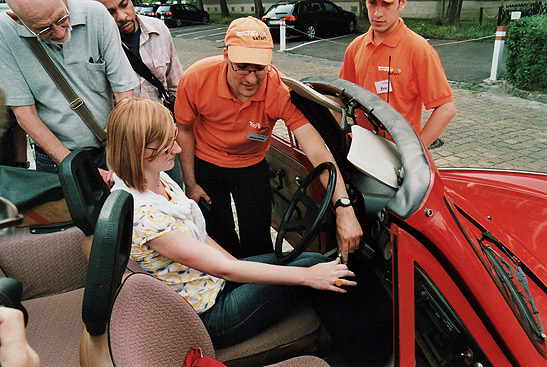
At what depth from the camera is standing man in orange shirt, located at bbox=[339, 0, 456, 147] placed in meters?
2.56

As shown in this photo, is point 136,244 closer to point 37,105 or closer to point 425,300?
point 425,300

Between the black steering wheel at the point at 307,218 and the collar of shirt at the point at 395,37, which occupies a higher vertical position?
the collar of shirt at the point at 395,37

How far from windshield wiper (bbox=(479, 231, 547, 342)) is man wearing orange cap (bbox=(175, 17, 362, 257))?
1.89ft

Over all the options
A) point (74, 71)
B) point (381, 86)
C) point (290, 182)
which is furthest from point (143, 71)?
point (381, 86)

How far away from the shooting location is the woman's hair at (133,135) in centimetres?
171

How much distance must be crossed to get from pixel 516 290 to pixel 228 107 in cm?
163

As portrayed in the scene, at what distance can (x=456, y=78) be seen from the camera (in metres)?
9.12

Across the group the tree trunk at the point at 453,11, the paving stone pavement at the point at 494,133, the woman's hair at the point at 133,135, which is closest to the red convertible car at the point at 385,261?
the woman's hair at the point at 133,135

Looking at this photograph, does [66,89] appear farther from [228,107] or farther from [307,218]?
[307,218]

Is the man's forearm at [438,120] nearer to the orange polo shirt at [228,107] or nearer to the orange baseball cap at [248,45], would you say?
the orange polo shirt at [228,107]

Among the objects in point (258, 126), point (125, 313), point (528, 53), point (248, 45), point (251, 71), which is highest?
point (248, 45)

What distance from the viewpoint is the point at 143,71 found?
9.51 feet

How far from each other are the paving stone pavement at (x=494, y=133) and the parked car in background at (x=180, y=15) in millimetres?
19858

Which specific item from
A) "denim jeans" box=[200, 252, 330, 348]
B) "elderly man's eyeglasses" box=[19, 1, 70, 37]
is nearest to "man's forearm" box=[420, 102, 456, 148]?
"denim jeans" box=[200, 252, 330, 348]
